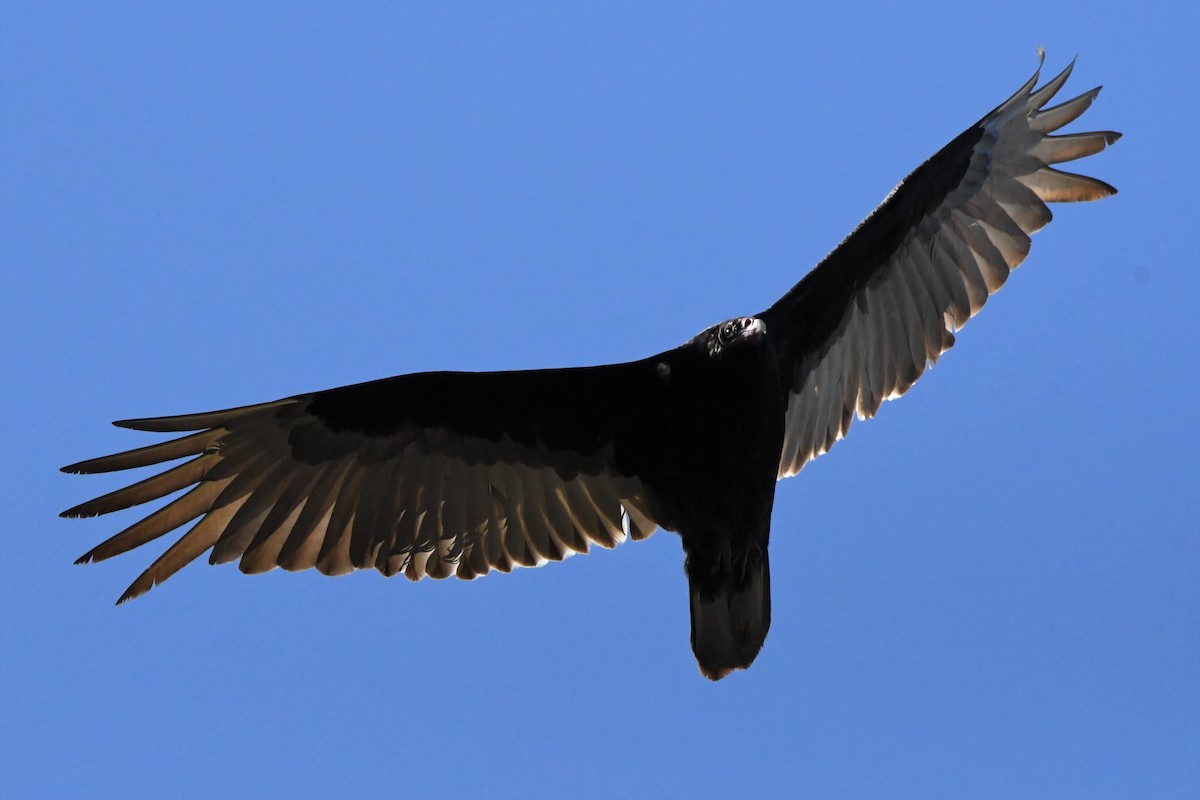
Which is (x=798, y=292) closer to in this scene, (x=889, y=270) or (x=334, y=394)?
(x=889, y=270)

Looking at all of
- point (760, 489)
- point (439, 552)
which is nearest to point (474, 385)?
point (439, 552)

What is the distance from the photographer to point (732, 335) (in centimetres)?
498

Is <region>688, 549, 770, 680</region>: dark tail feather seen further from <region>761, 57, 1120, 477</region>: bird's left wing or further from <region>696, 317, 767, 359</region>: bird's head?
<region>696, 317, 767, 359</region>: bird's head

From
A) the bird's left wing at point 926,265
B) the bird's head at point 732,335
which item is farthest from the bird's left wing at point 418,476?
the bird's left wing at point 926,265

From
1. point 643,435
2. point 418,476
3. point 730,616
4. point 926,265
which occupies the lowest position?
point 730,616

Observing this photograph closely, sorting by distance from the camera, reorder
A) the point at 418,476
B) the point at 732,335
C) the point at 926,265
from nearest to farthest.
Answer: the point at 732,335, the point at 418,476, the point at 926,265

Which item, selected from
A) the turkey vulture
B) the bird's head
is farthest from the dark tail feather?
the bird's head

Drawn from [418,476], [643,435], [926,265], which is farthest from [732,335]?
[418,476]

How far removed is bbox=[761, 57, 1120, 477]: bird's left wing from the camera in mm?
5766

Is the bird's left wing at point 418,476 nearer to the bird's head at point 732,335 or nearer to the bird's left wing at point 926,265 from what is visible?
the bird's head at point 732,335

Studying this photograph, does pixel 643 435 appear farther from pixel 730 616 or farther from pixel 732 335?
pixel 730 616

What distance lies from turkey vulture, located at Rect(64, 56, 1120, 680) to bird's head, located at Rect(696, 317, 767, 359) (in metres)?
0.01

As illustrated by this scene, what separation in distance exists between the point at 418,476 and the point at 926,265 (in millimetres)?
2334

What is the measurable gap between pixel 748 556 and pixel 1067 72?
93.2 inches
